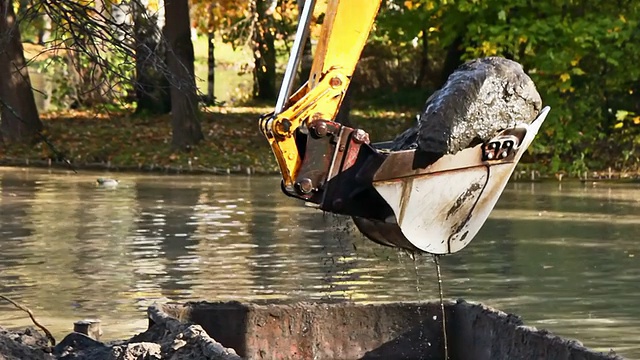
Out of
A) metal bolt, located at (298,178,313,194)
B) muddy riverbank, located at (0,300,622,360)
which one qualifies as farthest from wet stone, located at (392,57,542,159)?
muddy riverbank, located at (0,300,622,360)

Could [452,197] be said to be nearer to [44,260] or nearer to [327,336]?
[327,336]

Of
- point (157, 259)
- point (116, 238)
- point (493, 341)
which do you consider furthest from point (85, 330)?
point (116, 238)

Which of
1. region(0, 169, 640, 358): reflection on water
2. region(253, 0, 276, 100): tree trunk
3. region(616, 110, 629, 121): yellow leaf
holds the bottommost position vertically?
region(0, 169, 640, 358): reflection on water

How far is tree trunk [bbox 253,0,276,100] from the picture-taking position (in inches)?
1401

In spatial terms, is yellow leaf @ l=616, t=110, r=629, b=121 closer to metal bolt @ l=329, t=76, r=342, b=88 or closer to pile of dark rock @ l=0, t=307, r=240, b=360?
pile of dark rock @ l=0, t=307, r=240, b=360

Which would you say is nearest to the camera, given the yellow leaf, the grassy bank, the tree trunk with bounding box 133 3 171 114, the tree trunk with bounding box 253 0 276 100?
the tree trunk with bounding box 133 3 171 114

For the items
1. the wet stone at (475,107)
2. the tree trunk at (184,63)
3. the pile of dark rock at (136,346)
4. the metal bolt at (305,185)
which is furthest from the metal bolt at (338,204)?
the tree trunk at (184,63)

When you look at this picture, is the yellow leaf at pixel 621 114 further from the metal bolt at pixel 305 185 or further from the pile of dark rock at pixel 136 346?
the metal bolt at pixel 305 185

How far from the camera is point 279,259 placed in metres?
16.2

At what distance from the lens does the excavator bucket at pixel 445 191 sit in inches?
354

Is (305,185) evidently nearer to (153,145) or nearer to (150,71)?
(153,145)

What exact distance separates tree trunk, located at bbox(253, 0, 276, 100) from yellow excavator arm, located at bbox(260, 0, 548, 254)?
25274 mm

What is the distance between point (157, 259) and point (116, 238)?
82.0 inches

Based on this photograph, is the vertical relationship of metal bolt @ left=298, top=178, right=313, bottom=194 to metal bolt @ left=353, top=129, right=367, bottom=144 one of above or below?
below
